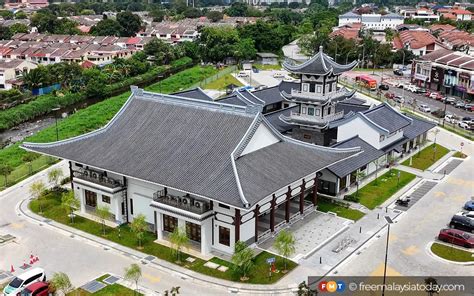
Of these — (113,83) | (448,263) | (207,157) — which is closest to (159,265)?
(207,157)

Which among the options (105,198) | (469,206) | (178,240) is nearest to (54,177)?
(105,198)

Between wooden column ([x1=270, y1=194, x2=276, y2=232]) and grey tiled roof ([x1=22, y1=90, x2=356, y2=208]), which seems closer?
grey tiled roof ([x1=22, y1=90, x2=356, y2=208])

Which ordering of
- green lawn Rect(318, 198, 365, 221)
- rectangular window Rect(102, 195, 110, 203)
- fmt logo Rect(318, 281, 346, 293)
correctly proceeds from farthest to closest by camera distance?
1. green lawn Rect(318, 198, 365, 221)
2. rectangular window Rect(102, 195, 110, 203)
3. fmt logo Rect(318, 281, 346, 293)

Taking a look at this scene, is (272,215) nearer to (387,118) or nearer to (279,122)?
(279,122)

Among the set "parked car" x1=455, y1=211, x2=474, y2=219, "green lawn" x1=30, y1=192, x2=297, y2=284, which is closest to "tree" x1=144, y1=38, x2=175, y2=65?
"green lawn" x1=30, y1=192, x2=297, y2=284

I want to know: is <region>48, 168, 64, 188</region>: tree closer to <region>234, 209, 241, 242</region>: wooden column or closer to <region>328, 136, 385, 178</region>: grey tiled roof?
<region>234, 209, 241, 242</region>: wooden column

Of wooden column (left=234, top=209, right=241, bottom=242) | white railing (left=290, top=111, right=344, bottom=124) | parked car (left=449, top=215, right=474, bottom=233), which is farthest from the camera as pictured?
white railing (left=290, top=111, right=344, bottom=124)
